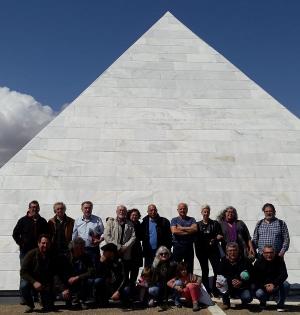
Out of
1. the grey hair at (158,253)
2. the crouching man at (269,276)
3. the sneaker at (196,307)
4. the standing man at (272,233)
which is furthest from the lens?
the standing man at (272,233)

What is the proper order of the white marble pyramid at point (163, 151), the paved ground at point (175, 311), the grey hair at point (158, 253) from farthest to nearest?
the white marble pyramid at point (163, 151), the grey hair at point (158, 253), the paved ground at point (175, 311)

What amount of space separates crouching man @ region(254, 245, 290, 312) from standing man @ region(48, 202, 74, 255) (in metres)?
2.78

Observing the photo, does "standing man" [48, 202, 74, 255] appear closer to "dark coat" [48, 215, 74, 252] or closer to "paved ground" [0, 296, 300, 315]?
"dark coat" [48, 215, 74, 252]

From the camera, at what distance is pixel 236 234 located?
6.30m

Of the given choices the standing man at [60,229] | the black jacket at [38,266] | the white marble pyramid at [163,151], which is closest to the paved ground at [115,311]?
the black jacket at [38,266]

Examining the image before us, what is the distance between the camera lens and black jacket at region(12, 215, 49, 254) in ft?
20.2

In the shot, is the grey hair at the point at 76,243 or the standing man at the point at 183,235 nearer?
the grey hair at the point at 76,243

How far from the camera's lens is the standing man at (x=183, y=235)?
632cm

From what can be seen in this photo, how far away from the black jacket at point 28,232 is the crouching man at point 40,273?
45cm

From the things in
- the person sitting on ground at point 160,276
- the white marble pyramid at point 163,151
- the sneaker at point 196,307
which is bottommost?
the sneaker at point 196,307

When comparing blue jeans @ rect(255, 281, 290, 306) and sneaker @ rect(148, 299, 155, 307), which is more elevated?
blue jeans @ rect(255, 281, 290, 306)

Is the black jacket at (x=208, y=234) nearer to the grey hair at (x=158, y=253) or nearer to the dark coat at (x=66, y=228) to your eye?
the grey hair at (x=158, y=253)

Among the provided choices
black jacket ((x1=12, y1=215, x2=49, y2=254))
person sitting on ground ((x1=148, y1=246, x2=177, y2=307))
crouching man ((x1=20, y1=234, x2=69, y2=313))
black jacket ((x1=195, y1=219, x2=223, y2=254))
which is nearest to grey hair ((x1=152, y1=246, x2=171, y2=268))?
person sitting on ground ((x1=148, y1=246, x2=177, y2=307))

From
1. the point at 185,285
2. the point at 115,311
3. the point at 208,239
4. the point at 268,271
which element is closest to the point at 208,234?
the point at 208,239
